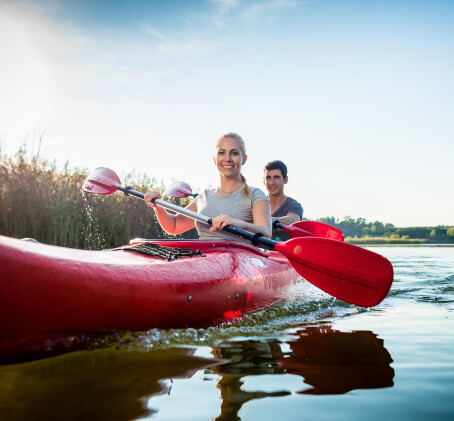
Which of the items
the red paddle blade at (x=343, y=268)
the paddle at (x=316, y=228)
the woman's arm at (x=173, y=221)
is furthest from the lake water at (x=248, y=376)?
the paddle at (x=316, y=228)

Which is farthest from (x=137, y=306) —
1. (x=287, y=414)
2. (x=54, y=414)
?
(x=287, y=414)

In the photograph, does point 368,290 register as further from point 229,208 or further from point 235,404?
point 235,404

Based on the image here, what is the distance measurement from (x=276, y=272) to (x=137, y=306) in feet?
4.75

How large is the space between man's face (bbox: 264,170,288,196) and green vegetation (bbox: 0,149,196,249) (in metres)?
2.53

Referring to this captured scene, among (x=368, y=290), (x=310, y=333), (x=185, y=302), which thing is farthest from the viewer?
(x=368, y=290)

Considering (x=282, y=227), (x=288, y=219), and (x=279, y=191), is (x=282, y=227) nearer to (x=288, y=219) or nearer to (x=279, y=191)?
(x=288, y=219)

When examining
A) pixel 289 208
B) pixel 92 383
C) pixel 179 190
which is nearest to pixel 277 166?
pixel 289 208

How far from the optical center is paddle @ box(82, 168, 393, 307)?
2561mm

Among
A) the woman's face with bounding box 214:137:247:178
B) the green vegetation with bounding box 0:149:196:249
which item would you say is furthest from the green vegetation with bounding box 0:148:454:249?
the woman's face with bounding box 214:137:247:178

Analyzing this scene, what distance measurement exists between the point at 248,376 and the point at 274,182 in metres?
3.68

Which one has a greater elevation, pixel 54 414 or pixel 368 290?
pixel 368 290

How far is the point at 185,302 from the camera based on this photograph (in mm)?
2074

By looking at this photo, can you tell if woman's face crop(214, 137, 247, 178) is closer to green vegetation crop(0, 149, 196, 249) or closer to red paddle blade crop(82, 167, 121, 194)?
red paddle blade crop(82, 167, 121, 194)

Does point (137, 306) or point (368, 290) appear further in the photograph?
point (368, 290)
